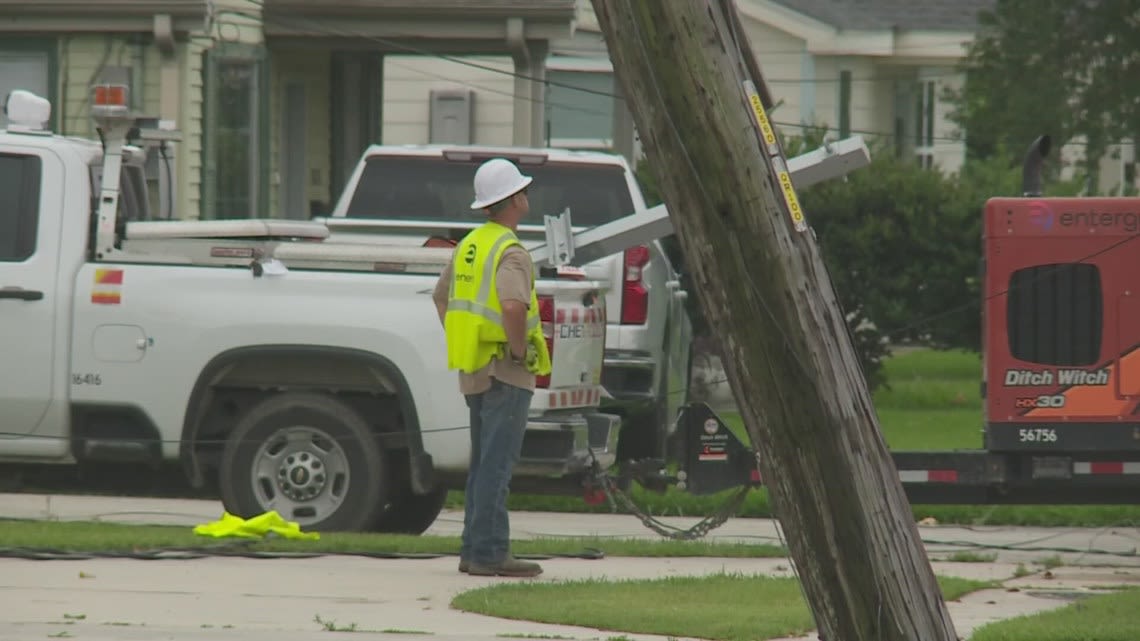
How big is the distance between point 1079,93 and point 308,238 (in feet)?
37.4

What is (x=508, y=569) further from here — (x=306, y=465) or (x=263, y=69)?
(x=263, y=69)

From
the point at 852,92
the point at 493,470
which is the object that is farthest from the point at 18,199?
the point at 852,92

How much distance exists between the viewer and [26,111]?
11328 mm

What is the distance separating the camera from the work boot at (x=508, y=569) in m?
9.28

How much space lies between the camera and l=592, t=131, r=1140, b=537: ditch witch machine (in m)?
10.3

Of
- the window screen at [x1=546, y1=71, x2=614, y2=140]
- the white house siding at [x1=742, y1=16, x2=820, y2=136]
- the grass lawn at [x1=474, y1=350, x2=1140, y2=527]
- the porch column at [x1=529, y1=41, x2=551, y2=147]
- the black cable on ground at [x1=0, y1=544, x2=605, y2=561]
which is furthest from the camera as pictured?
the white house siding at [x1=742, y1=16, x2=820, y2=136]

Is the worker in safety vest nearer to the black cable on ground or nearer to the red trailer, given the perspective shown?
the black cable on ground

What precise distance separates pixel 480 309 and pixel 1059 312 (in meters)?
3.05

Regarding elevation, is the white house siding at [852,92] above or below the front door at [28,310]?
above

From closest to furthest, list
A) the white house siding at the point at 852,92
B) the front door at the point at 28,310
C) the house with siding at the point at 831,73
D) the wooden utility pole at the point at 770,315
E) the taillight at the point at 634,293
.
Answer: the wooden utility pole at the point at 770,315 < the front door at the point at 28,310 < the taillight at the point at 634,293 < the house with siding at the point at 831,73 < the white house siding at the point at 852,92

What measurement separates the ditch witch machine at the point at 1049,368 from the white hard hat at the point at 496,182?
5.48ft

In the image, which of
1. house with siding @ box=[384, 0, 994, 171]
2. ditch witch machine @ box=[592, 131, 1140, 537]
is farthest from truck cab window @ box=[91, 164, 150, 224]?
house with siding @ box=[384, 0, 994, 171]

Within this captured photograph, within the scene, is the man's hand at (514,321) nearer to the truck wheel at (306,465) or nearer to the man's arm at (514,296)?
the man's arm at (514,296)

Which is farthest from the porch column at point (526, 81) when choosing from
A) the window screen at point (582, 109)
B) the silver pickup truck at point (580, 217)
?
the window screen at point (582, 109)
